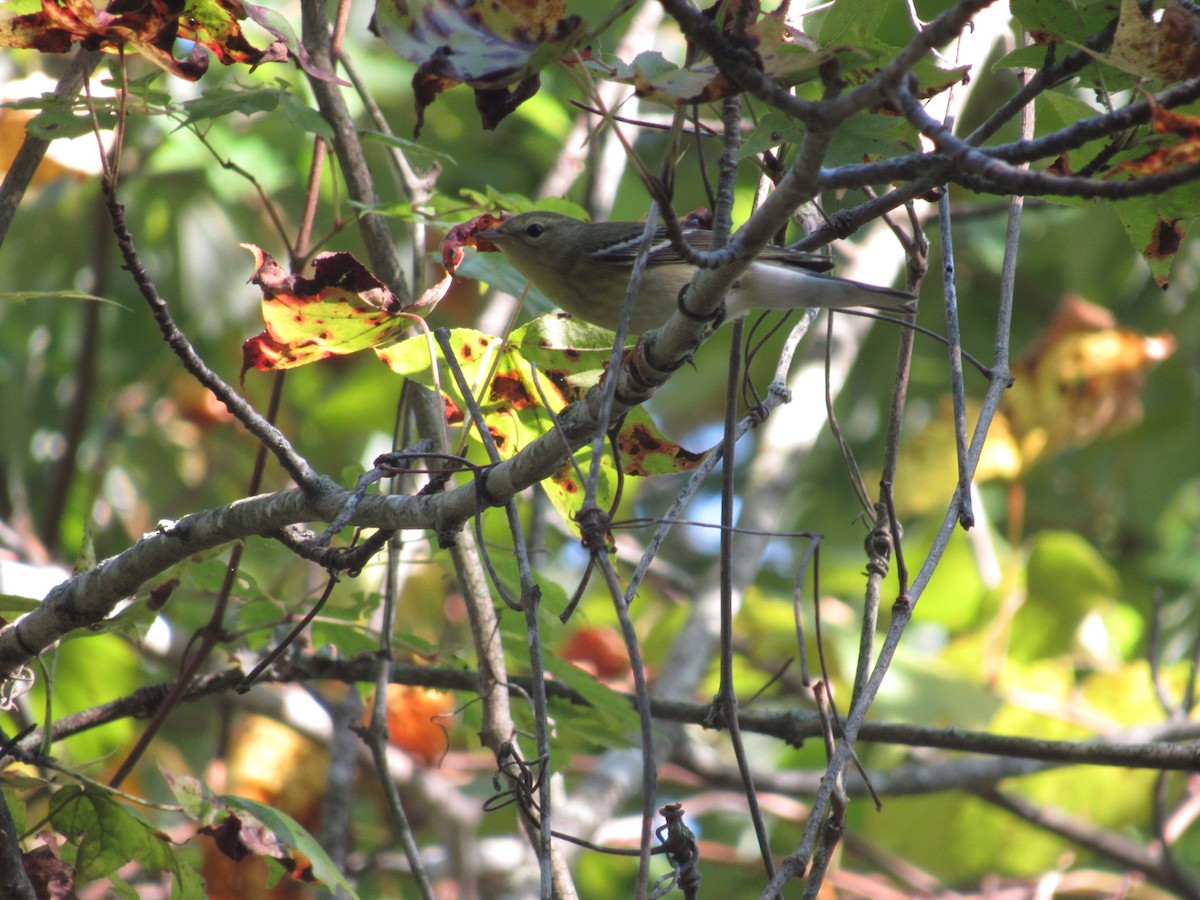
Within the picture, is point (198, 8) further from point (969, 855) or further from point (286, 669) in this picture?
point (969, 855)

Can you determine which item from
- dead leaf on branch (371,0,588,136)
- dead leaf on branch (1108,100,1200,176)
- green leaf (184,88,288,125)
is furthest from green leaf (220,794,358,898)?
dead leaf on branch (1108,100,1200,176)

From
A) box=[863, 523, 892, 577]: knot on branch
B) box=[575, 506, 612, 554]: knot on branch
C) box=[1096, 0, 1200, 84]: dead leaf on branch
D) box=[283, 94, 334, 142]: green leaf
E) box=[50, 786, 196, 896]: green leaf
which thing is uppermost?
box=[1096, 0, 1200, 84]: dead leaf on branch

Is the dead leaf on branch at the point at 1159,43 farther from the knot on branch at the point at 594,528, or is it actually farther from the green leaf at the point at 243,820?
the green leaf at the point at 243,820

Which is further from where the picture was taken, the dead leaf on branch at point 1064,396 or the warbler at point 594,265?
the dead leaf on branch at point 1064,396

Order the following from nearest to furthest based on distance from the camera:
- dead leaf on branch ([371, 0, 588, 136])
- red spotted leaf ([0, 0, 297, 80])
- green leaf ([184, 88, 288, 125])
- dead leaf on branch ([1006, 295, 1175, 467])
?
1. dead leaf on branch ([371, 0, 588, 136])
2. red spotted leaf ([0, 0, 297, 80])
3. green leaf ([184, 88, 288, 125])
4. dead leaf on branch ([1006, 295, 1175, 467])

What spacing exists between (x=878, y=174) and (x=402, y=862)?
4.58m

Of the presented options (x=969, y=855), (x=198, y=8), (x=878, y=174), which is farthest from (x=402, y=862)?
(x=878, y=174)

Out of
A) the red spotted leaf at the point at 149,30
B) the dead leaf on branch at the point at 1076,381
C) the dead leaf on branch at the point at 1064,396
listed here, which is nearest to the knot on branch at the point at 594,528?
the red spotted leaf at the point at 149,30

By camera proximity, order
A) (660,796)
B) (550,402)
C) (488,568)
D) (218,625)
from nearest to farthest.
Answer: (488,568) → (550,402) → (218,625) → (660,796)

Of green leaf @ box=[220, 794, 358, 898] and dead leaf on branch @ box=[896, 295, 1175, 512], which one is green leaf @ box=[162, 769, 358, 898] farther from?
dead leaf on branch @ box=[896, 295, 1175, 512]

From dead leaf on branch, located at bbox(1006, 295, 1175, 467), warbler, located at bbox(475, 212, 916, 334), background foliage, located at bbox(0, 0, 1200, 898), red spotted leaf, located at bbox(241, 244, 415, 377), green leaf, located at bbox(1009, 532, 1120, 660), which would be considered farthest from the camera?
dead leaf on branch, located at bbox(1006, 295, 1175, 467)

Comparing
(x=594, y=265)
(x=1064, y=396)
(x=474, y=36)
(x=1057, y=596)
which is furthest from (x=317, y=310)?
(x=1064, y=396)

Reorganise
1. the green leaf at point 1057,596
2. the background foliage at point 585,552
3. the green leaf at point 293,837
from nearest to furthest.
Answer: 1. the green leaf at point 293,837
2. the background foliage at point 585,552
3. the green leaf at point 1057,596

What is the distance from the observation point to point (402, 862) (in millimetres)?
5227
